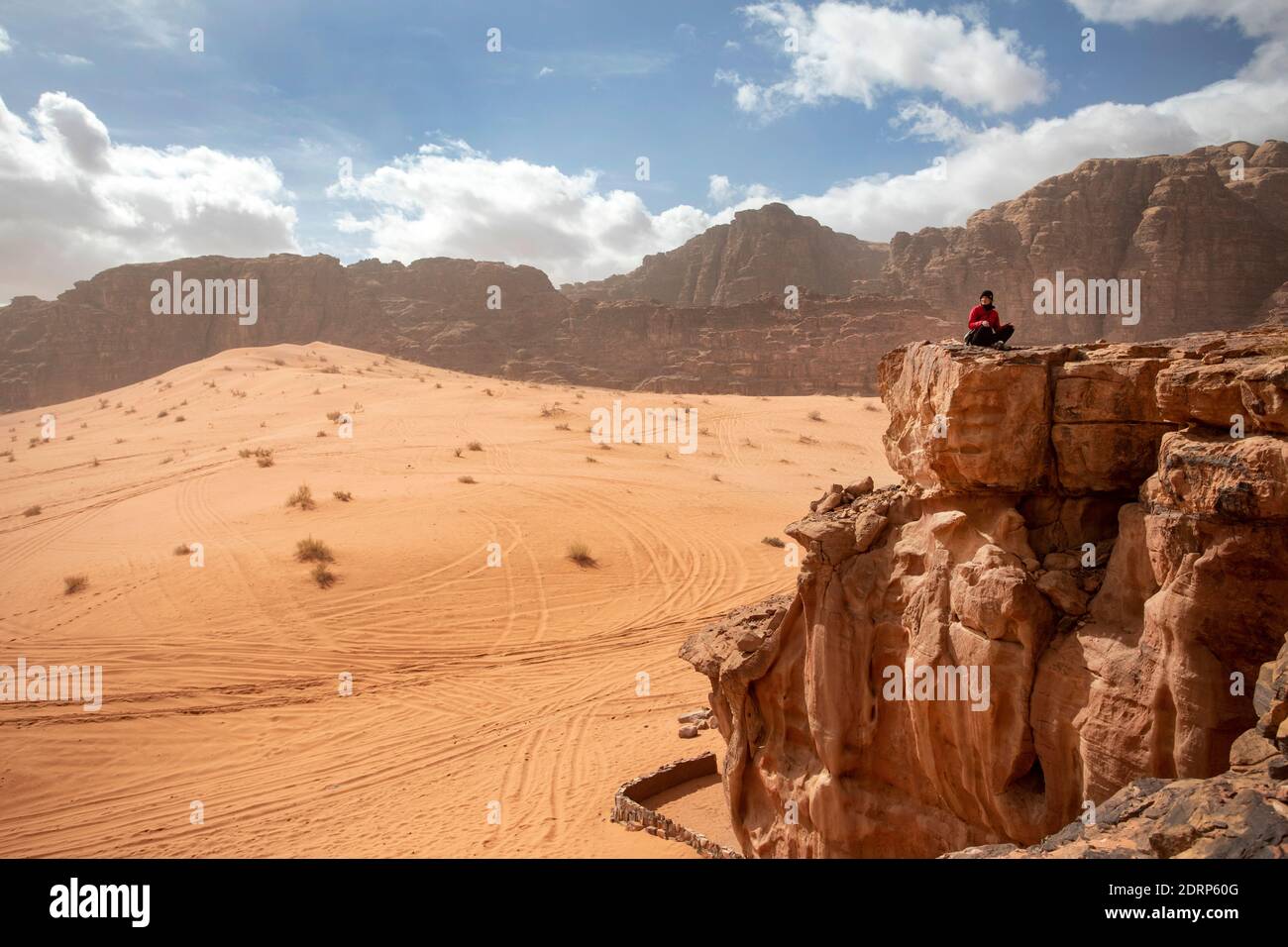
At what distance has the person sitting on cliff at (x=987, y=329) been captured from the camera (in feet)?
22.2

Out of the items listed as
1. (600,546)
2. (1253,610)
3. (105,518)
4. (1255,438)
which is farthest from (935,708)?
(105,518)

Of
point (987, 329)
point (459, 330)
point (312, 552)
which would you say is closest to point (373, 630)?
point (312, 552)

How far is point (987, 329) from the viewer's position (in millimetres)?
6797

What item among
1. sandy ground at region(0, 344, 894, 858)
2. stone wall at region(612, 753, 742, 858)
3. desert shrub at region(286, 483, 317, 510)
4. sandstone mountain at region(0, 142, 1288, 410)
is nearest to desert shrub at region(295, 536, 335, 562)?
sandy ground at region(0, 344, 894, 858)

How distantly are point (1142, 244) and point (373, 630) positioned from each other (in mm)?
62667

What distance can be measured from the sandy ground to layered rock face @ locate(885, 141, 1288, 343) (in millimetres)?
39266

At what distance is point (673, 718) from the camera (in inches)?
492

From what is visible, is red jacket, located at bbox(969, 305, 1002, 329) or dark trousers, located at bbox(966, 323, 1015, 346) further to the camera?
red jacket, located at bbox(969, 305, 1002, 329)

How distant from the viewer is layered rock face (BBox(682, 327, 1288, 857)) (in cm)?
429

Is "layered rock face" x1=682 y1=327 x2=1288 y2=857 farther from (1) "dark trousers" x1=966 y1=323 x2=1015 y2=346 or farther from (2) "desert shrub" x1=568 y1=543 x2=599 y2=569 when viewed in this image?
(2) "desert shrub" x1=568 y1=543 x2=599 y2=569

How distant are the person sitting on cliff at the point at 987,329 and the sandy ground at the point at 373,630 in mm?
6050

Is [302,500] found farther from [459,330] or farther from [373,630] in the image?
[459,330]

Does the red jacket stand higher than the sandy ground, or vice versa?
the red jacket

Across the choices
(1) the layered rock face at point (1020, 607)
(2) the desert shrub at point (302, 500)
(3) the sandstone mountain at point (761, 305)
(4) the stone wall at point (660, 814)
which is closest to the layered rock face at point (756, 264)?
(3) the sandstone mountain at point (761, 305)
